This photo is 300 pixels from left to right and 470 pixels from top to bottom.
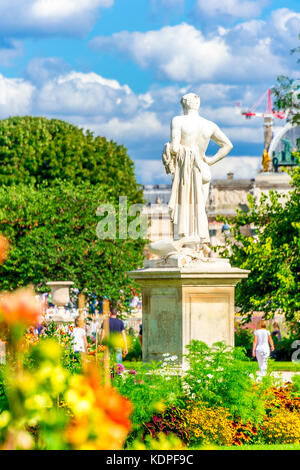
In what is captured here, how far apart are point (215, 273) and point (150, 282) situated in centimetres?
94

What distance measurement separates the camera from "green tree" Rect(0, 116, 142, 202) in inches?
1693

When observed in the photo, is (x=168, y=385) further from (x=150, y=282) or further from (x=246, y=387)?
(x=150, y=282)

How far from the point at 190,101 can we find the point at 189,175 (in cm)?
110

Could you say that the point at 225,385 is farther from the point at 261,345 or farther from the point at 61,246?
the point at 61,246

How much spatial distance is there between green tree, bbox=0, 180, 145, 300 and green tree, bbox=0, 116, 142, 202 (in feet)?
29.2

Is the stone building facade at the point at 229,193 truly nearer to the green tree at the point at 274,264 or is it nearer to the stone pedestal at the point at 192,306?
the green tree at the point at 274,264

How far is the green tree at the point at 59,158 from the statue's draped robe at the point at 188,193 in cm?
3013

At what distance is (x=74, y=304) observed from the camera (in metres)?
33.2

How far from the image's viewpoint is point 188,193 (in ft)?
38.8

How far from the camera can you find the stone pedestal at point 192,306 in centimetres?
1115

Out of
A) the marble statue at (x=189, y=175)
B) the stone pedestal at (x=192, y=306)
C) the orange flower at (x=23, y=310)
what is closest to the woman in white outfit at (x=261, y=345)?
the marble statue at (x=189, y=175)

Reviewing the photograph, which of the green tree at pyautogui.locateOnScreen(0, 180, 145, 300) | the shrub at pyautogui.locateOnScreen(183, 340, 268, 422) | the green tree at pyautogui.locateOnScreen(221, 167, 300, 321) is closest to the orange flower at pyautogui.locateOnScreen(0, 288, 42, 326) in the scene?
the shrub at pyautogui.locateOnScreen(183, 340, 268, 422)

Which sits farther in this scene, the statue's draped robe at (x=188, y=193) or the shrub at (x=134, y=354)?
the shrub at (x=134, y=354)

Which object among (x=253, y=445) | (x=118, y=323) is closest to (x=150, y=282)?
(x=253, y=445)
